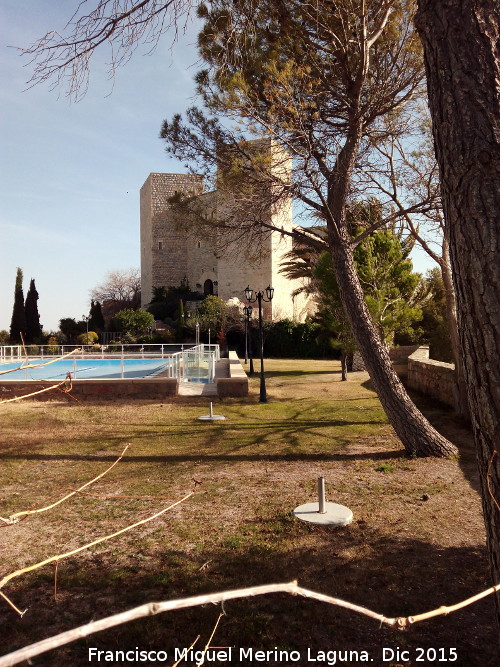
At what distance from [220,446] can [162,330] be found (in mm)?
28326

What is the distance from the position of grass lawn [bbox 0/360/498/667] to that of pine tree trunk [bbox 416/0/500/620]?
3.80ft

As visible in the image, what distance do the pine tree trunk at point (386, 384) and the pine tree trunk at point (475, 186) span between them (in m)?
4.65

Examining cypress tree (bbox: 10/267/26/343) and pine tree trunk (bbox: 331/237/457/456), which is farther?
cypress tree (bbox: 10/267/26/343)

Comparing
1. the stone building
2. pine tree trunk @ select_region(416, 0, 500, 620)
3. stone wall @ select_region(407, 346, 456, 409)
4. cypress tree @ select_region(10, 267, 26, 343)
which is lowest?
stone wall @ select_region(407, 346, 456, 409)

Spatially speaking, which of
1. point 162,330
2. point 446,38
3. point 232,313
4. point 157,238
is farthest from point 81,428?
point 157,238

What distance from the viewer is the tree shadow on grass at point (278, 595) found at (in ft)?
8.71

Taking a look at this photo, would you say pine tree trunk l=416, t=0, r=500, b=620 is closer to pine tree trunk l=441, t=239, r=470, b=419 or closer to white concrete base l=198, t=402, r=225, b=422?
white concrete base l=198, t=402, r=225, b=422

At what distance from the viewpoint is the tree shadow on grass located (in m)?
2.65

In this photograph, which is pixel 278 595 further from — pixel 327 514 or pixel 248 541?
pixel 327 514

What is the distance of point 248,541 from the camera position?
13.0 feet

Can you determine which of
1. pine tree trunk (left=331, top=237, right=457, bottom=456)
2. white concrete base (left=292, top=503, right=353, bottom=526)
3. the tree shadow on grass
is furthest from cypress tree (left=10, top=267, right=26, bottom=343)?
the tree shadow on grass

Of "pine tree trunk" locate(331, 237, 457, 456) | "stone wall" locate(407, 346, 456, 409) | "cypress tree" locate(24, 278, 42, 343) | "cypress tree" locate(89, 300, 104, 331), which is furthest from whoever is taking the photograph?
"cypress tree" locate(89, 300, 104, 331)

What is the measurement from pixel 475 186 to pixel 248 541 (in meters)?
3.10

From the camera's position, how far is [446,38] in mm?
2191
